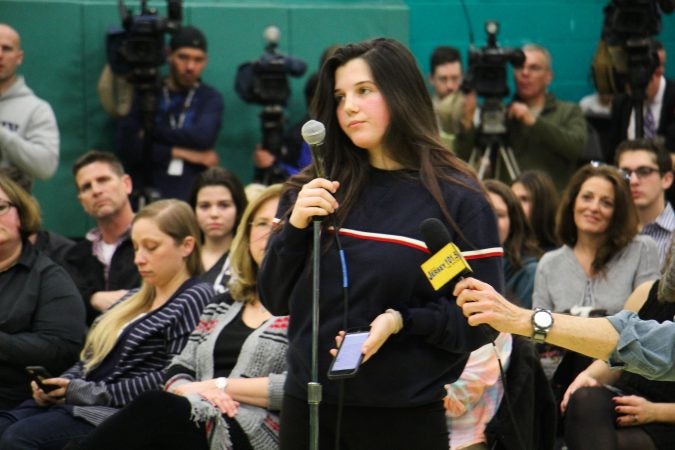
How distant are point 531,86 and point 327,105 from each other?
395cm

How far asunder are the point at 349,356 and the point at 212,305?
170cm

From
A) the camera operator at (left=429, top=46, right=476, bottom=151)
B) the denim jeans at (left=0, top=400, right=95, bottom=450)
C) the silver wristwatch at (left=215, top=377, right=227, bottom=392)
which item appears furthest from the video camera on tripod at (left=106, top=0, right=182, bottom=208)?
the silver wristwatch at (left=215, top=377, right=227, bottom=392)

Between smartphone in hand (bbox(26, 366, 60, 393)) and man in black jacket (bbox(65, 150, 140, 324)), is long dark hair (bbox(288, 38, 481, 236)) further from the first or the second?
man in black jacket (bbox(65, 150, 140, 324))

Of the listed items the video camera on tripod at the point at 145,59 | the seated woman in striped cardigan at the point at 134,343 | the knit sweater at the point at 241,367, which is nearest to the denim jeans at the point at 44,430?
the seated woman in striped cardigan at the point at 134,343

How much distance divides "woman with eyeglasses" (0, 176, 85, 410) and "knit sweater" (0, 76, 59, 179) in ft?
3.73

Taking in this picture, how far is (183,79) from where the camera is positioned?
21.7 feet

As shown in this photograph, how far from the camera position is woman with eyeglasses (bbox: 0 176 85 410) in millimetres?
4461

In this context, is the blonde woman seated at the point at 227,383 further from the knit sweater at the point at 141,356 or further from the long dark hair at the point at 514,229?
the long dark hair at the point at 514,229

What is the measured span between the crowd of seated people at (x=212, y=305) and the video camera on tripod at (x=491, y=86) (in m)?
0.69

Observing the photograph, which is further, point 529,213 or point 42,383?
point 529,213

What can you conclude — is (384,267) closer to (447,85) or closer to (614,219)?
(614,219)

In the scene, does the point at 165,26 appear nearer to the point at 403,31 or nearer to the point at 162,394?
the point at 403,31

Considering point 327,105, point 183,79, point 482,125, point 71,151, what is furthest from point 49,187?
point 327,105

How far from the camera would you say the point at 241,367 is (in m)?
4.00
